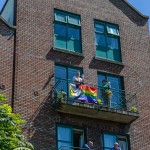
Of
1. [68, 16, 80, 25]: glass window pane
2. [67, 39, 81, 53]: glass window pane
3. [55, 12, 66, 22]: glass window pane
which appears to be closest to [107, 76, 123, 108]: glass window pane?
[67, 39, 81, 53]: glass window pane

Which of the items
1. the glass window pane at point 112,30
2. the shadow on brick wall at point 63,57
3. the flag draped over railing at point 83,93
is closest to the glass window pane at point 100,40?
the glass window pane at point 112,30

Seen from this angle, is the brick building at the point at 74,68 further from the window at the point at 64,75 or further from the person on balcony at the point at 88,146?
the person on balcony at the point at 88,146

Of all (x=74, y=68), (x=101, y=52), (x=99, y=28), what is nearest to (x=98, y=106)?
(x=74, y=68)

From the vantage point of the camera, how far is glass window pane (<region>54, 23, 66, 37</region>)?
2788cm

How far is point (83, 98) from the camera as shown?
83.1 feet

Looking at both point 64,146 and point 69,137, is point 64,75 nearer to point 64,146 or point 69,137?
point 69,137

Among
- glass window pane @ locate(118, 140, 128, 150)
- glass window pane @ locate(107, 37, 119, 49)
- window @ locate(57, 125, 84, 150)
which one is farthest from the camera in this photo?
glass window pane @ locate(107, 37, 119, 49)

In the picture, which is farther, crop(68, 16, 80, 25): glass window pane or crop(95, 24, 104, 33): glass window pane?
crop(95, 24, 104, 33): glass window pane

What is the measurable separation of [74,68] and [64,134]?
13.5ft

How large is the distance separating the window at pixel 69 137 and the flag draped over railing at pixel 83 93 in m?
1.59

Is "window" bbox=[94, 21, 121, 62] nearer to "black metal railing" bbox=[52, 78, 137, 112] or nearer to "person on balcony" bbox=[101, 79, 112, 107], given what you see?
"black metal railing" bbox=[52, 78, 137, 112]

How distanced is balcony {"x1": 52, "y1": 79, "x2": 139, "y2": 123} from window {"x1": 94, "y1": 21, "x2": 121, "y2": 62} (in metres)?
2.49

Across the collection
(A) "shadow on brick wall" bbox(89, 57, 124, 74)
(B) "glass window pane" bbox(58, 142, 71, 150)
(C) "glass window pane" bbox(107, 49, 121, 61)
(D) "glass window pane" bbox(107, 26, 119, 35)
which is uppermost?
(D) "glass window pane" bbox(107, 26, 119, 35)

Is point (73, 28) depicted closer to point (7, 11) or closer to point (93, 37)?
point (93, 37)
